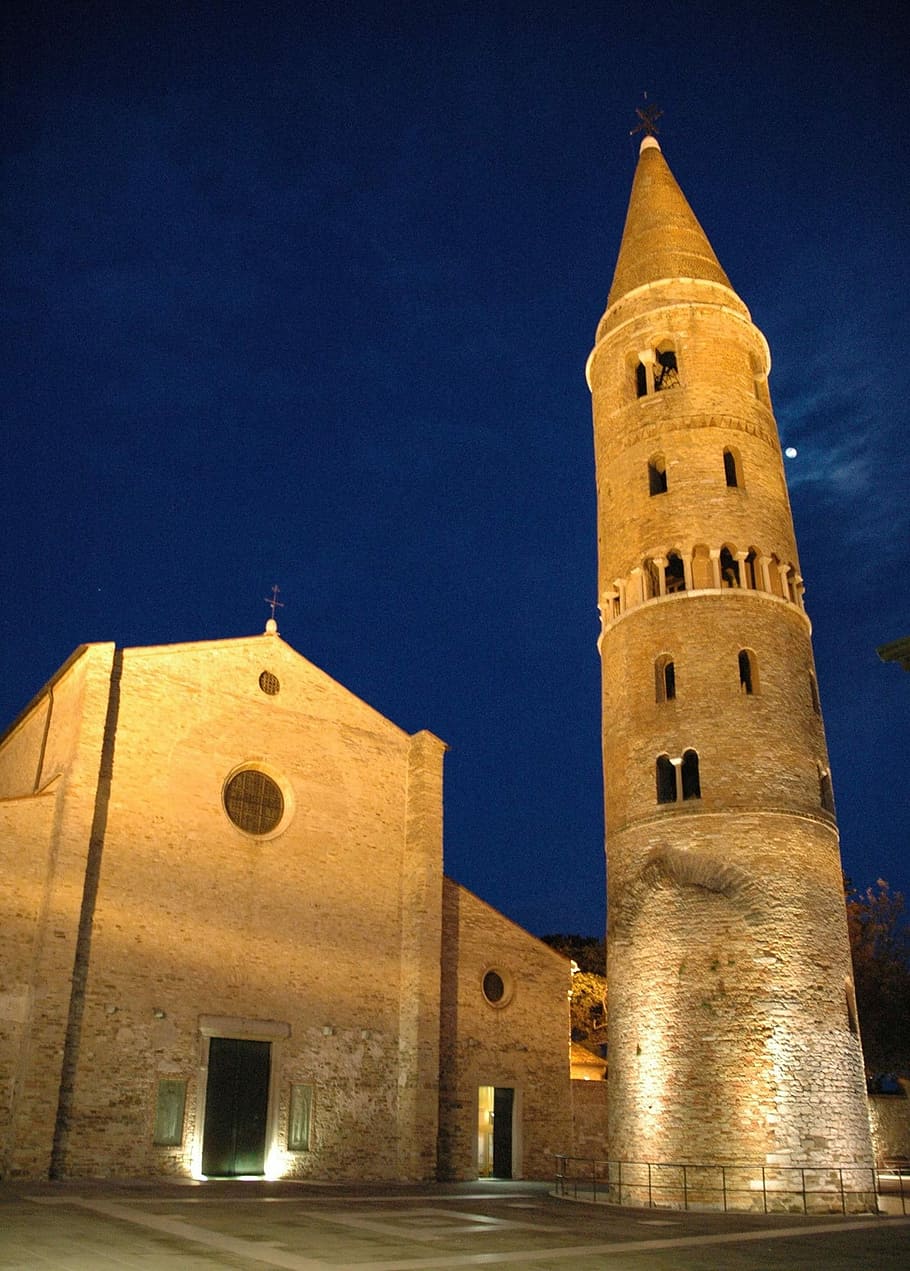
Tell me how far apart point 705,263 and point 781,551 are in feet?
26.3

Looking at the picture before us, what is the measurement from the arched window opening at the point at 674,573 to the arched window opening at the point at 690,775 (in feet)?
11.8

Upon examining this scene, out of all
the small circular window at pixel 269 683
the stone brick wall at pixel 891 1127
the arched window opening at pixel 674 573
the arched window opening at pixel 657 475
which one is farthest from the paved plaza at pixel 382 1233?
the stone brick wall at pixel 891 1127

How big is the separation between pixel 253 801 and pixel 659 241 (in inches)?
652

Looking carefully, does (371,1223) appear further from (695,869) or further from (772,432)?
(772,432)

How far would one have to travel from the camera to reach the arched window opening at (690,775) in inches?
803

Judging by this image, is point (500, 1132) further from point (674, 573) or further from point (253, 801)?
point (674, 573)

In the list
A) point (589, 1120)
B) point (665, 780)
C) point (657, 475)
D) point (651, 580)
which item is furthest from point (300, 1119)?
point (657, 475)

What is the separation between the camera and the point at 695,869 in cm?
1950

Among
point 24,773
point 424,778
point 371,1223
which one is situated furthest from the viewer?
point 424,778

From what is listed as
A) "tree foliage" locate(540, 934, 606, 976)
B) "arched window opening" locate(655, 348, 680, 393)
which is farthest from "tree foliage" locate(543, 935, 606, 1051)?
"arched window opening" locate(655, 348, 680, 393)

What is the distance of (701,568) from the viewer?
21984 mm

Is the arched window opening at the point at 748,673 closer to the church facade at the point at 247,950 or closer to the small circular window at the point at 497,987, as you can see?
the church facade at the point at 247,950

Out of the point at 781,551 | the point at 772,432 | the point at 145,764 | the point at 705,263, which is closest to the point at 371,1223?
the point at 145,764

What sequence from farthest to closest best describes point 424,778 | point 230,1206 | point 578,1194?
point 424,778 < point 578,1194 < point 230,1206
